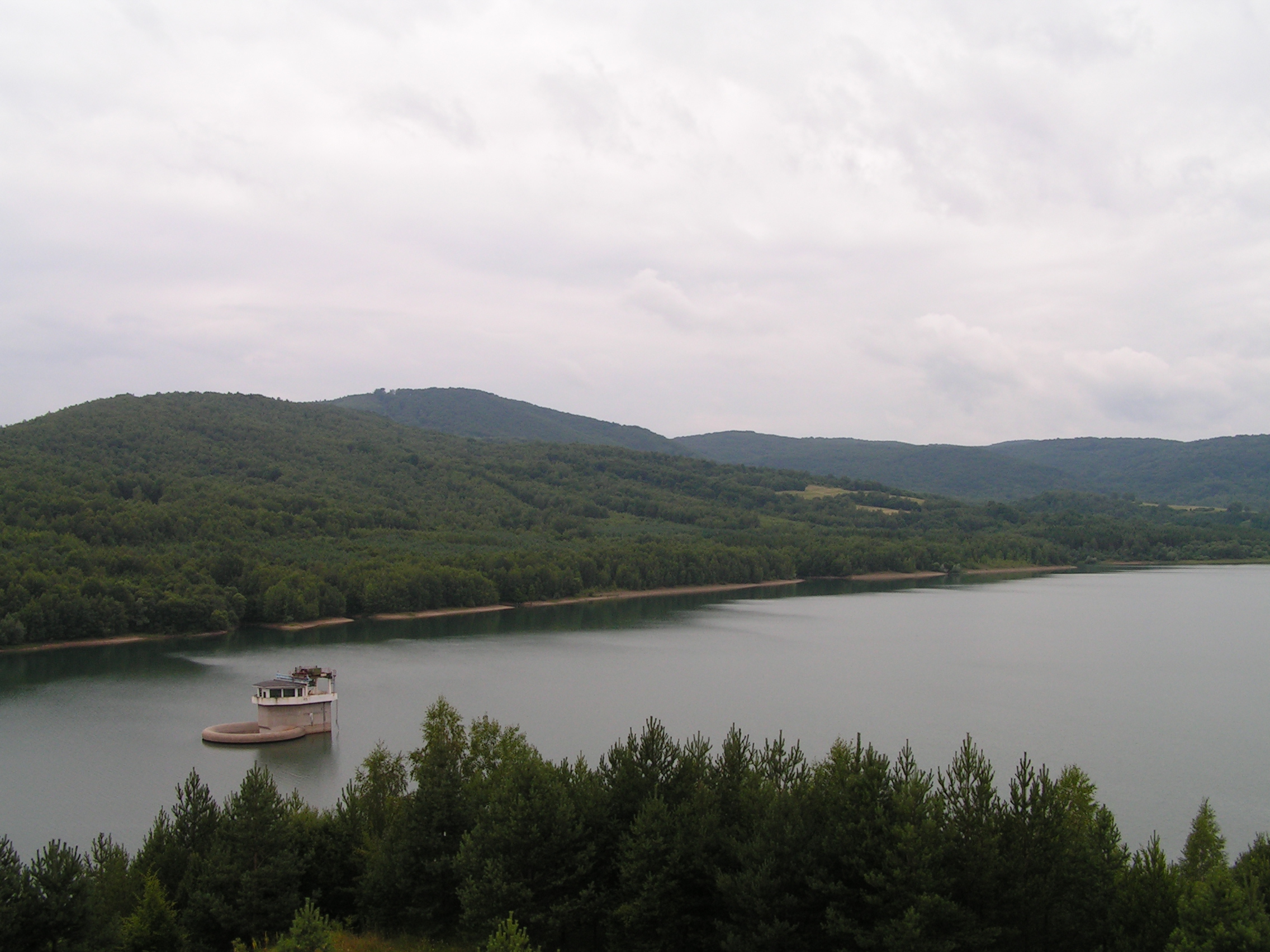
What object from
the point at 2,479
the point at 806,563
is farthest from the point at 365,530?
the point at 806,563

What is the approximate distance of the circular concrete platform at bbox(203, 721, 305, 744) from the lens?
30.1 m

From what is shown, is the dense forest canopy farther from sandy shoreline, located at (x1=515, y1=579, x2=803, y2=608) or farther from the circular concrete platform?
sandy shoreline, located at (x1=515, y1=579, x2=803, y2=608)

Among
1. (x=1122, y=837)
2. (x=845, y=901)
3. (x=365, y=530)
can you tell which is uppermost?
(x=365, y=530)

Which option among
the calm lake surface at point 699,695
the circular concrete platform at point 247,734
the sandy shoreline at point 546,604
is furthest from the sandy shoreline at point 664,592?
the circular concrete platform at point 247,734

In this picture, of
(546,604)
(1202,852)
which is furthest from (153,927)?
(546,604)

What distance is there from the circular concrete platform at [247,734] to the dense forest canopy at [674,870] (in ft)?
45.3

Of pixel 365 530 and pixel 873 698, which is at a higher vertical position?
pixel 365 530

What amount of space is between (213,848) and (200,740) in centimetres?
1669

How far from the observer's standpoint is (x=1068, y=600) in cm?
6975

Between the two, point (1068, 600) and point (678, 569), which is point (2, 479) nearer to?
point (678, 569)

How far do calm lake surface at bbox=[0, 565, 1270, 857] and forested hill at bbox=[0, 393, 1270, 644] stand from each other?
3.75m

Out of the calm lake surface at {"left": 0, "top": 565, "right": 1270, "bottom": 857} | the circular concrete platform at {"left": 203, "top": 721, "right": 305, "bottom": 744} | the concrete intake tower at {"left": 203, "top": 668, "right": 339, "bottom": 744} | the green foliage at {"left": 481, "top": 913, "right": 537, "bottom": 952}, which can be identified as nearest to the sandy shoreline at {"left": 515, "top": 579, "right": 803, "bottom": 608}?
the calm lake surface at {"left": 0, "top": 565, "right": 1270, "bottom": 857}

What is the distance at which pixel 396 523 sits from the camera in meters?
81.4

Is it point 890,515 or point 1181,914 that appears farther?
point 890,515
